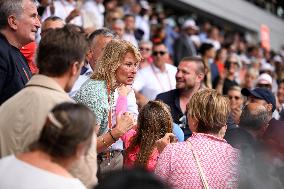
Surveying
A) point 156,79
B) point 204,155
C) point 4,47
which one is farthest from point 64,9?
point 204,155

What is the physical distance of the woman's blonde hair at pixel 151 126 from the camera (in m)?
5.26

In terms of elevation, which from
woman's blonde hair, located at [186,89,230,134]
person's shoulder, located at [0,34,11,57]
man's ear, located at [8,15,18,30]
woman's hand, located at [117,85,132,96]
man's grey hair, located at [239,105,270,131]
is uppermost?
man's ear, located at [8,15,18,30]

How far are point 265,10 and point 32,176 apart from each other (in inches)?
866

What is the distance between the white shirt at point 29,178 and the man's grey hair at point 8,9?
1.91 meters

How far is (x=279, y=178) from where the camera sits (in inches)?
167

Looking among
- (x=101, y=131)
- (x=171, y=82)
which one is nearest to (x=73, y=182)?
(x=101, y=131)

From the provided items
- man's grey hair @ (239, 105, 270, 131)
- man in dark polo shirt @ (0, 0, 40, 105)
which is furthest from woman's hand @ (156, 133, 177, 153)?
man in dark polo shirt @ (0, 0, 40, 105)

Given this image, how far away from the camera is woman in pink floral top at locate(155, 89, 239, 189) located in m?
4.50

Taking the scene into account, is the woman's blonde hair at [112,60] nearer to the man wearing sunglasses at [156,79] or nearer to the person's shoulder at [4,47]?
the person's shoulder at [4,47]

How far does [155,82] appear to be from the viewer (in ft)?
31.4

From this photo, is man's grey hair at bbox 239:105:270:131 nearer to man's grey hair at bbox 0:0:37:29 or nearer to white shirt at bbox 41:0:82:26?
man's grey hair at bbox 0:0:37:29

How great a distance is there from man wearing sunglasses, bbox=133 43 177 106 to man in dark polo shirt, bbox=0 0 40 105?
4442 millimetres

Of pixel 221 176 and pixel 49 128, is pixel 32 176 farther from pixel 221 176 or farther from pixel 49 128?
pixel 221 176

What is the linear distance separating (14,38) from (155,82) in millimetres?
4789
